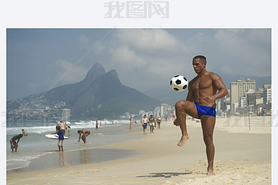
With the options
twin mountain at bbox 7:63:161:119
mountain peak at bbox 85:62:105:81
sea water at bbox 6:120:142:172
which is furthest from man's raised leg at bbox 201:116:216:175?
mountain peak at bbox 85:62:105:81

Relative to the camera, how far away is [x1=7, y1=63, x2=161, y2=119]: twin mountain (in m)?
25.2

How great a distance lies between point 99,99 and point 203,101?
1759 inches

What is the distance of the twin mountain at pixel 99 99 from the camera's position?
25198mm

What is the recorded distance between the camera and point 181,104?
5.48 meters

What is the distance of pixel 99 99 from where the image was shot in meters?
49.6

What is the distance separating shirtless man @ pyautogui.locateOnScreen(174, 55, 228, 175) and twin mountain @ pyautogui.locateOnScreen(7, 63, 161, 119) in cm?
1868

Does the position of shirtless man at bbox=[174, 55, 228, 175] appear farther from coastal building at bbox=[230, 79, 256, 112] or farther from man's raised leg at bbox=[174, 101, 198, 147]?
coastal building at bbox=[230, 79, 256, 112]

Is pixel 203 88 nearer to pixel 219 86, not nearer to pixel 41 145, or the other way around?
pixel 219 86

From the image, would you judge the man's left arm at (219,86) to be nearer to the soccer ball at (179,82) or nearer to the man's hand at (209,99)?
the man's hand at (209,99)

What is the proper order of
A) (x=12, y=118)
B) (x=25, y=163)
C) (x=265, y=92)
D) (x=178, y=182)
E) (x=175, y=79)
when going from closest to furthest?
(x=178, y=182) → (x=175, y=79) → (x=25, y=163) → (x=12, y=118) → (x=265, y=92)

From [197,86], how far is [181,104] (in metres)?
0.57

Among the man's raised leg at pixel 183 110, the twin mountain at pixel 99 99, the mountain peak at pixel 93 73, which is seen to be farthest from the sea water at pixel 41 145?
the man's raised leg at pixel 183 110
